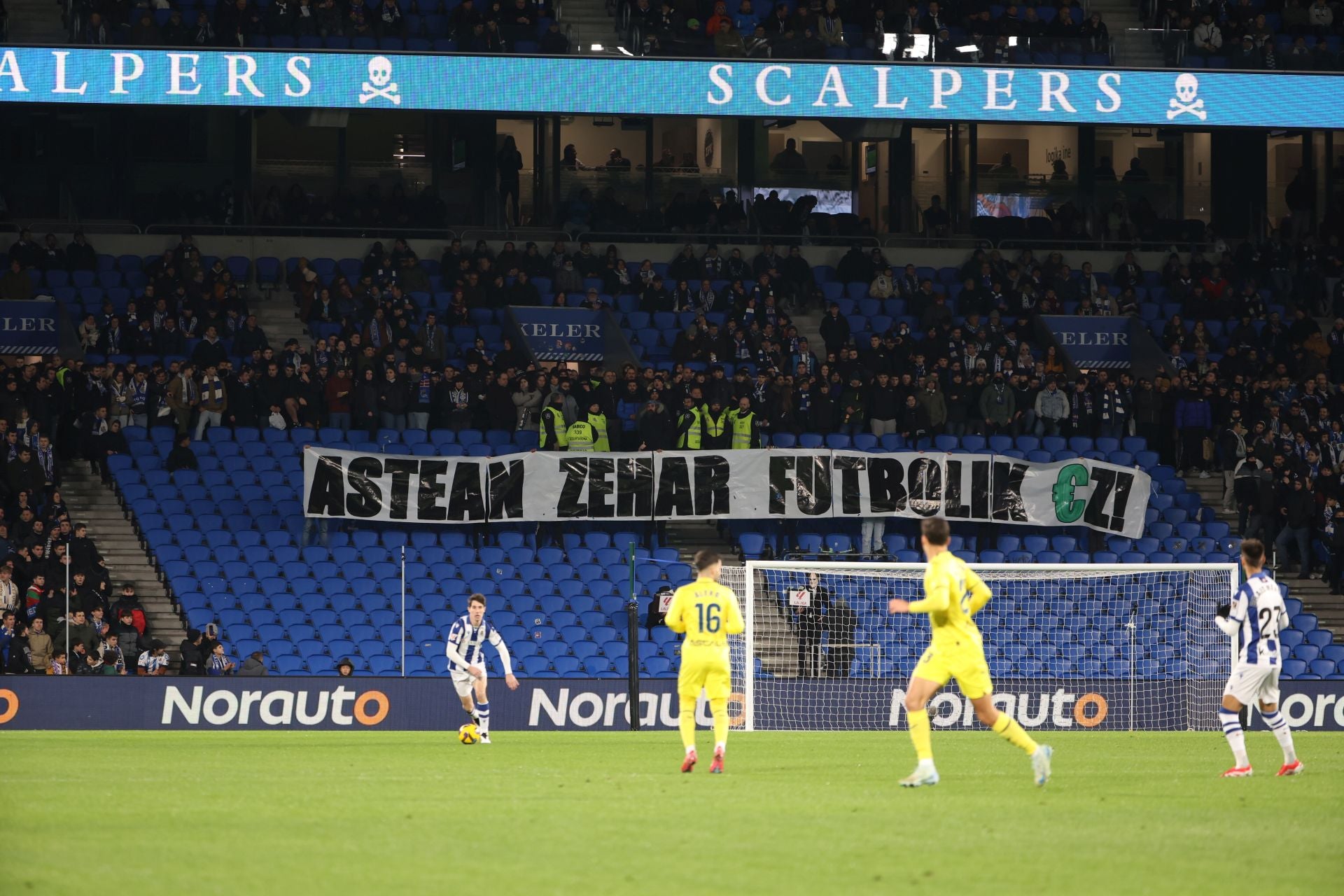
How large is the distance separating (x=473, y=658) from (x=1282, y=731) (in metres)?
9.37

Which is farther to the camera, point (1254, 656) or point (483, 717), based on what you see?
point (483, 717)

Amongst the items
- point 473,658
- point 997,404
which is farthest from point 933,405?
point 473,658

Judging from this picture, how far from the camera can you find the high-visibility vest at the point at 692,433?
29.3 meters

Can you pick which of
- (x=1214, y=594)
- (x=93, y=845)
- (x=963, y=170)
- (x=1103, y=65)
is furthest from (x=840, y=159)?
(x=93, y=845)

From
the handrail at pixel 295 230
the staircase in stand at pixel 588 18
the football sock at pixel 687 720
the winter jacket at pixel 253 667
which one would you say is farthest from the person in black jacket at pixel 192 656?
the staircase in stand at pixel 588 18

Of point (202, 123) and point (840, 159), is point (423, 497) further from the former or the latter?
point (840, 159)

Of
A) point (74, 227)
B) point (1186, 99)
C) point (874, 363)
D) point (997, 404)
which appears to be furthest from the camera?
point (74, 227)

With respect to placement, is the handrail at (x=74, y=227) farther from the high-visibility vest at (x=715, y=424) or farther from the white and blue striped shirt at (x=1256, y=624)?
the white and blue striped shirt at (x=1256, y=624)

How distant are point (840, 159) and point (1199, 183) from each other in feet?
28.3

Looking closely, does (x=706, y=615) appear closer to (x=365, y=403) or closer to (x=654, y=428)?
(x=654, y=428)

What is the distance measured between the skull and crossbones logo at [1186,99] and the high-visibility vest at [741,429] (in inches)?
335

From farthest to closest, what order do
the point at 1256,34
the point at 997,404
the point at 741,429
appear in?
the point at 1256,34
the point at 997,404
the point at 741,429

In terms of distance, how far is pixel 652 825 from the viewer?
10.6 m

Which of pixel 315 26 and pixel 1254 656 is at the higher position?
pixel 315 26
